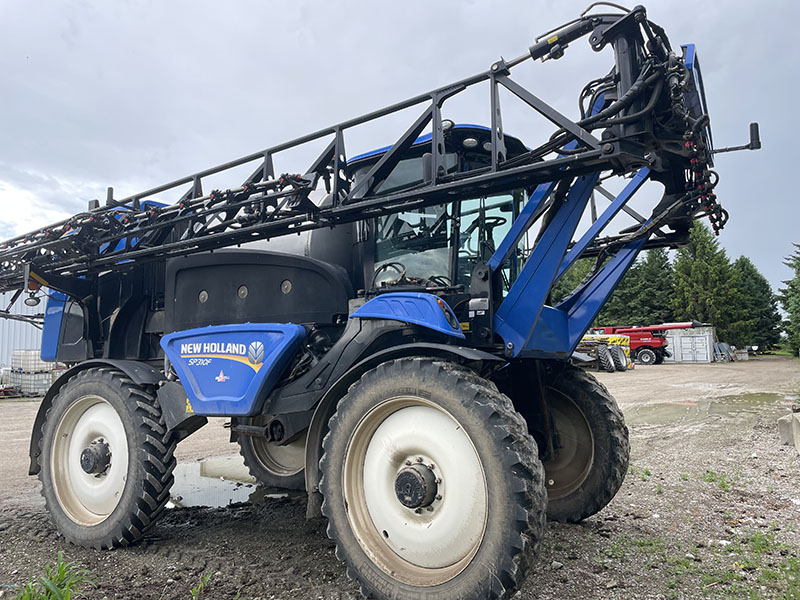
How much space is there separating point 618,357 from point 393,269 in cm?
2550

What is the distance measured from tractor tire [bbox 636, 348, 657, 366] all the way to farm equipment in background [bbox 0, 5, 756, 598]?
110 feet

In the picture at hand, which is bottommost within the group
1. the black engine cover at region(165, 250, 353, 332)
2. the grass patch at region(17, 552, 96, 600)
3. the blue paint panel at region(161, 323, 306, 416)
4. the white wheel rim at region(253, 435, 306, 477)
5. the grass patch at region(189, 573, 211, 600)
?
the grass patch at region(189, 573, 211, 600)

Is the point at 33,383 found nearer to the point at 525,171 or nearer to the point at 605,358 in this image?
the point at 525,171

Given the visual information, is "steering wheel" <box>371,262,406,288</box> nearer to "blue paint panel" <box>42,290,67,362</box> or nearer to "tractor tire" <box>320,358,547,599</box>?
"tractor tire" <box>320,358,547,599</box>

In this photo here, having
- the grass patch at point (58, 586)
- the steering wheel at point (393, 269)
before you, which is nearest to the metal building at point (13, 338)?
the grass patch at point (58, 586)

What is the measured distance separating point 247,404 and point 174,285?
170 cm

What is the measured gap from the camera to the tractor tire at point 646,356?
116 feet

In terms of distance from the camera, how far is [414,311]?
3658 mm

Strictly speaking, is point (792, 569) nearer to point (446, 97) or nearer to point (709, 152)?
point (709, 152)

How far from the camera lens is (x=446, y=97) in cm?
393

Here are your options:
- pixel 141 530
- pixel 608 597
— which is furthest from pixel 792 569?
A: pixel 141 530

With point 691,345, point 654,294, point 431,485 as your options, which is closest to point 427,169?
point 431,485

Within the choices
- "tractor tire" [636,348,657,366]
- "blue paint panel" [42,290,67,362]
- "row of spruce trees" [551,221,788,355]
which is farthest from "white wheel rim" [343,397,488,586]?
"row of spruce trees" [551,221,788,355]

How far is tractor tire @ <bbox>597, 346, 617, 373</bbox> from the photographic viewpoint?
86.9 ft
